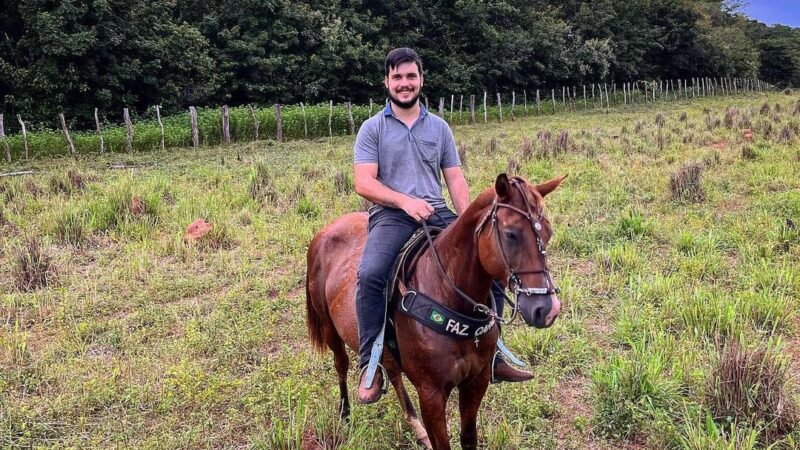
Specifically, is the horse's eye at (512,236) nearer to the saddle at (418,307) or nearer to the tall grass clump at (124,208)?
the saddle at (418,307)

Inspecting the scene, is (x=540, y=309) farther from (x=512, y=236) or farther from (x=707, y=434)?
(x=707, y=434)

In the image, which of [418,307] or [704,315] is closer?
[418,307]

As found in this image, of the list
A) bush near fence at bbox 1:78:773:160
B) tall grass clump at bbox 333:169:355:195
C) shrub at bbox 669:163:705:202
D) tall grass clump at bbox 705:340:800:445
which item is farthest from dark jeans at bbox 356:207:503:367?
bush near fence at bbox 1:78:773:160

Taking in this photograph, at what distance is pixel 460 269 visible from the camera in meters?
2.71

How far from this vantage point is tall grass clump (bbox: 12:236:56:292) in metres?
6.13

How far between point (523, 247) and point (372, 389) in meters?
1.26

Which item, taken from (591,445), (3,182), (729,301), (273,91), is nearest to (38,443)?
(591,445)

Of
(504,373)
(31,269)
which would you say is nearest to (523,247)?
(504,373)

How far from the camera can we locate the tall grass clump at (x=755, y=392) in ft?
10.5

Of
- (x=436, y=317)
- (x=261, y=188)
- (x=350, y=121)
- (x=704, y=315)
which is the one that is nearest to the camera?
(x=436, y=317)

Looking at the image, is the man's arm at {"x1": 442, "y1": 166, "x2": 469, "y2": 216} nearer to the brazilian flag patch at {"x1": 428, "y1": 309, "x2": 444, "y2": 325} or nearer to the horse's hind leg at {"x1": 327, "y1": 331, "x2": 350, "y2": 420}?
the brazilian flag patch at {"x1": 428, "y1": 309, "x2": 444, "y2": 325}

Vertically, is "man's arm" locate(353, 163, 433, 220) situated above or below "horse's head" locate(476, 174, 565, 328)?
above

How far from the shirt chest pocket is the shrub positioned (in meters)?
6.84

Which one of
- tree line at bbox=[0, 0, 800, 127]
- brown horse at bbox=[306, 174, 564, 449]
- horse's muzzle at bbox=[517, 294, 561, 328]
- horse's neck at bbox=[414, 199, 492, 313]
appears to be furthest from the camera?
tree line at bbox=[0, 0, 800, 127]
